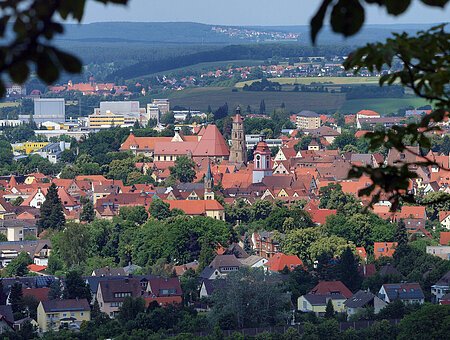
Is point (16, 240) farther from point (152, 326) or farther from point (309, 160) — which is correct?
point (309, 160)

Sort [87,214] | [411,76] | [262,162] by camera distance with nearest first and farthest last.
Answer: [411,76] → [87,214] → [262,162]

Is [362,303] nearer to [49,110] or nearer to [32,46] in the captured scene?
[32,46]

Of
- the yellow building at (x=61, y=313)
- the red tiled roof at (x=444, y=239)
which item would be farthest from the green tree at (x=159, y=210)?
the yellow building at (x=61, y=313)

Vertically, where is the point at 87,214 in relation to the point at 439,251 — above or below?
below

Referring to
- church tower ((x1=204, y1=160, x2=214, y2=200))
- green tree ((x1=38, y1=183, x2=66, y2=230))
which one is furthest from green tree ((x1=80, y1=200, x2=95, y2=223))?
church tower ((x1=204, y1=160, x2=214, y2=200))

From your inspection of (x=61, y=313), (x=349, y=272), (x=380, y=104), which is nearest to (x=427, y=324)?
(x=61, y=313)

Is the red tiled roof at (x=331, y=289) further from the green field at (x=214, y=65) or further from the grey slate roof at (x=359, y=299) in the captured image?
the green field at (x=214, y=65)
